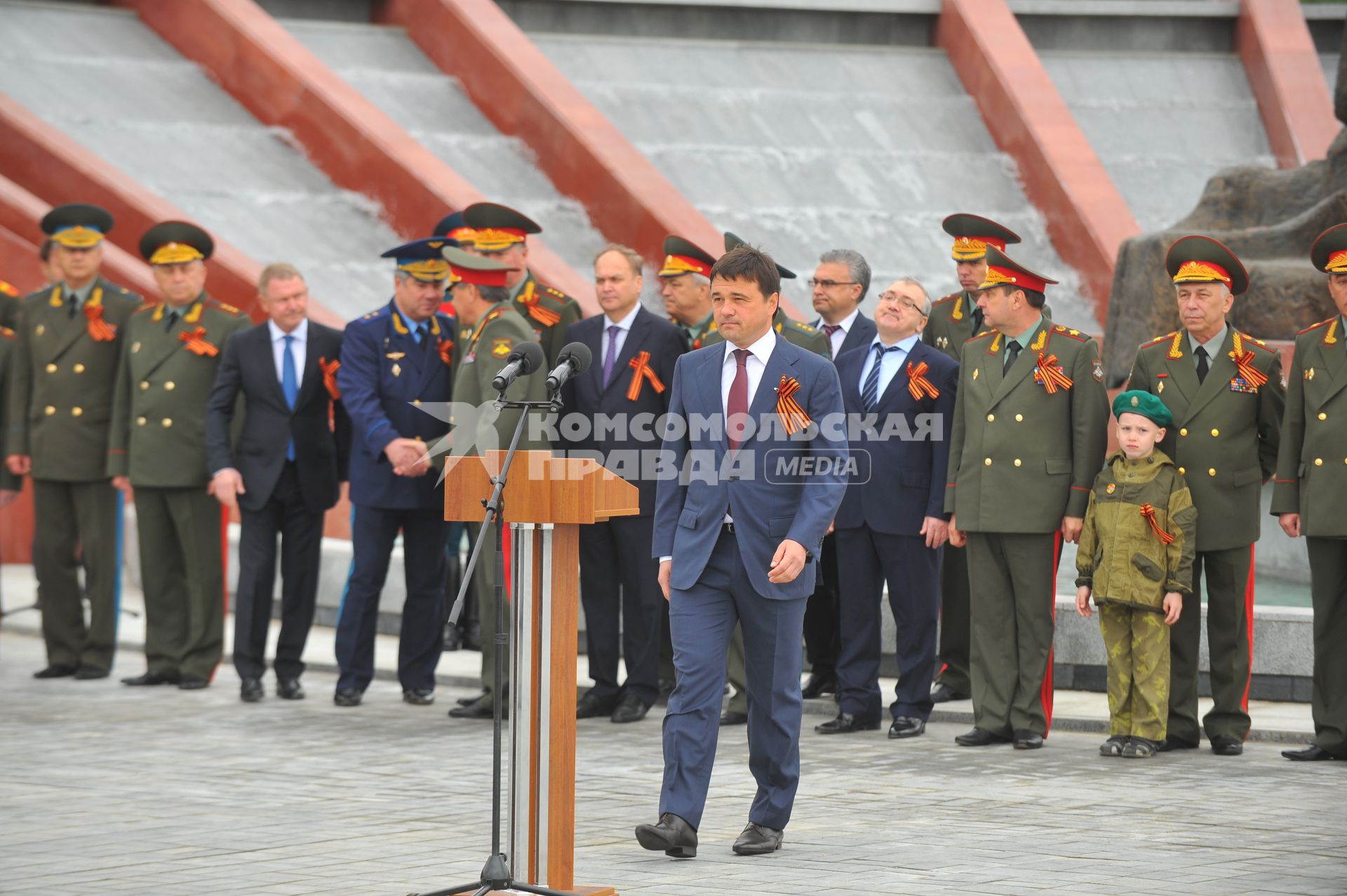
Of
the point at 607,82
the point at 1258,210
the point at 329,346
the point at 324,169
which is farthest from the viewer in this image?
the point at 607,82

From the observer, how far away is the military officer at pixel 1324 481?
A: 812 cm

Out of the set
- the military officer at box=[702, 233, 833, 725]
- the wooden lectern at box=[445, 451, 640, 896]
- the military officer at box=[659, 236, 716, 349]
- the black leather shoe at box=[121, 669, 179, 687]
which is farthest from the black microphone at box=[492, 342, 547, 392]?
the black leather shoe at box=[121, 669, 179, 687]

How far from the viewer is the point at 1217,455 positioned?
8.41 metres

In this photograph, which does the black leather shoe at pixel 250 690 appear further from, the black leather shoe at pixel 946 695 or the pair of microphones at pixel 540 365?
the pair of microphones at pixel 540 365

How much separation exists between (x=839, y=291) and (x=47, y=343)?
183 inches

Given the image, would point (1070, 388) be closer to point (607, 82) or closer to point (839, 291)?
point (839, 291)

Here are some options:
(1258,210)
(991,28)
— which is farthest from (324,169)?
(1258,210)

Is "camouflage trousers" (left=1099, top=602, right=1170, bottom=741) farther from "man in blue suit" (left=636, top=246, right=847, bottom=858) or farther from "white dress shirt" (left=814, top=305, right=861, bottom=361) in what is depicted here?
"man in blue suit" (left=636, top=246, right=847, bottom=858)

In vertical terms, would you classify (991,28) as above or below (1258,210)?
above

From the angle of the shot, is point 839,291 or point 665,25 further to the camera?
point 665,25

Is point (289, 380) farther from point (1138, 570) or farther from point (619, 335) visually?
point (1138, 570)

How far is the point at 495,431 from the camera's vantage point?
920 centimetres

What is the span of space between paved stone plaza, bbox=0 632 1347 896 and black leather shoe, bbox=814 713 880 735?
0.12 metres

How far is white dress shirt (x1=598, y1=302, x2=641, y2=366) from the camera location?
9609 millimetres
